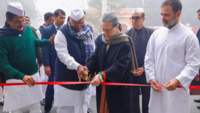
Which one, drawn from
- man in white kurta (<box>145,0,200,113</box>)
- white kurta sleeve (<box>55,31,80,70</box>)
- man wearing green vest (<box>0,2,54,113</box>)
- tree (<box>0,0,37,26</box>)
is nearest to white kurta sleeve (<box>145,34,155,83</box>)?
man in white kurta (<box>145,0,200,113</box>)

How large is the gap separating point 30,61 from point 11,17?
0.66m

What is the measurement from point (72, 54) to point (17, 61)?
0.77 metres

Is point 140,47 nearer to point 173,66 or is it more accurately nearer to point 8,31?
point 173,66

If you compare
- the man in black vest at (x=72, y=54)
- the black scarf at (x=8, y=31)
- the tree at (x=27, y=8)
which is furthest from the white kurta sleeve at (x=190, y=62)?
the tree at (x=27, y=8)

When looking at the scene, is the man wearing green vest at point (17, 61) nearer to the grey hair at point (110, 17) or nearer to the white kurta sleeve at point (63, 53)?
the white kurta sleeve at point (63, 53)

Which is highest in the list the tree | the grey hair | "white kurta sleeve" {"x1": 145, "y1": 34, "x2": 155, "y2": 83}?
the tree

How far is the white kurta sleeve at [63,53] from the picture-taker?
2.47 meters

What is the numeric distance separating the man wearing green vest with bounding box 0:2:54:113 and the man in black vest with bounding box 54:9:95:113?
386mm

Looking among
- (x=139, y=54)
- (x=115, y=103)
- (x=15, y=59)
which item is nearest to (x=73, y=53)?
(x=15, y=59)

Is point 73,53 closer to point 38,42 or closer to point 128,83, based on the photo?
point 38,42

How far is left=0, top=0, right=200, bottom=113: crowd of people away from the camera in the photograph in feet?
6.95

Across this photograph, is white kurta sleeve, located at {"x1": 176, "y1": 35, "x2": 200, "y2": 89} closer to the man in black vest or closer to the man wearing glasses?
the man wearing glasses

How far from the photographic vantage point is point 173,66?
214cm

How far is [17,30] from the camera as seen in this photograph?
7.97 ft
